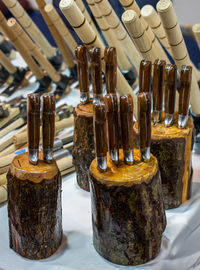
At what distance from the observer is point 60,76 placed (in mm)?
1197

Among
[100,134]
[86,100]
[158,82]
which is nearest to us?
[100,134]

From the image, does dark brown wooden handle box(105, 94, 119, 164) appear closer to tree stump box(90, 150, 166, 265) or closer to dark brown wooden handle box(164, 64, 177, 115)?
tree stump box(90, 150, 166, 265)

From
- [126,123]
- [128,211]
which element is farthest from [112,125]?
[128,211]

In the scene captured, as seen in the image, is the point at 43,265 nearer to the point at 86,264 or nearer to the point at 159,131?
the point at 86,264

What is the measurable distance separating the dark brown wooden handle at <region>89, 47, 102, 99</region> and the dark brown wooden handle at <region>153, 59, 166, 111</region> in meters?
0.10

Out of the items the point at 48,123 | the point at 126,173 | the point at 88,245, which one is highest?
the point at 48,123

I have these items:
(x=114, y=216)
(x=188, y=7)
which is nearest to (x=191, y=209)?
(x=114, y=216)

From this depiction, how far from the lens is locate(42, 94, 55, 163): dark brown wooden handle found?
59 centimetres

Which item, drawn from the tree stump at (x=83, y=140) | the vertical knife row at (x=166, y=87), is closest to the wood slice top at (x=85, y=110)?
the tree stump at (x=83, y=140)

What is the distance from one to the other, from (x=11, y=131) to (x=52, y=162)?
0.40 meters

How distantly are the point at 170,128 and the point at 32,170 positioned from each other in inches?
10.2

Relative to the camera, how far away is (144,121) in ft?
1.94

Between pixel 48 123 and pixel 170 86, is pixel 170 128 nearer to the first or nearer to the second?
pixel 170 86

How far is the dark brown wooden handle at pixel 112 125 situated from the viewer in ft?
1.86
